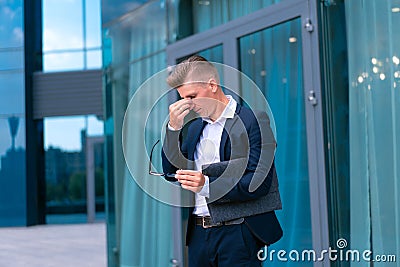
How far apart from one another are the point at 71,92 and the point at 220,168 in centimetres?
1421

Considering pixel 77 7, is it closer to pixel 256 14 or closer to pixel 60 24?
pixel 60 24

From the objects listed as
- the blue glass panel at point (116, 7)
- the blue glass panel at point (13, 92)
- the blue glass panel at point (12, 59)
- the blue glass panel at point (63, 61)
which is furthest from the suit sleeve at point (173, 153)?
the blue glass panel at point (63, 61)

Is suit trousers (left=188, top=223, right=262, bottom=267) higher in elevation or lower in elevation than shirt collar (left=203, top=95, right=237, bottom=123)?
lower

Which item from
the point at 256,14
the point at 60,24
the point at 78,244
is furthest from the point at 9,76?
the point at 256,14

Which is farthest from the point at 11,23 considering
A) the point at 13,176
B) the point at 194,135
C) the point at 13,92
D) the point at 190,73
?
the point at 190,73

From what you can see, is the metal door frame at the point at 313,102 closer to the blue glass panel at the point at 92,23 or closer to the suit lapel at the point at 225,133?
the suit lapel at the point at 225,133

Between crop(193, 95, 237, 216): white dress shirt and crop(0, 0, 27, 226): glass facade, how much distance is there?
47.0ft

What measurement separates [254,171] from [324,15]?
198cm

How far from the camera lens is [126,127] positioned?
540cm

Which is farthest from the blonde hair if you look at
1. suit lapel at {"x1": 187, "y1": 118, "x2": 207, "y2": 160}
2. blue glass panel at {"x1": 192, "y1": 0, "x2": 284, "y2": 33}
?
blue glass panel at {"x1": 192, "y1": 0, "x2": 284, "y2": 33}

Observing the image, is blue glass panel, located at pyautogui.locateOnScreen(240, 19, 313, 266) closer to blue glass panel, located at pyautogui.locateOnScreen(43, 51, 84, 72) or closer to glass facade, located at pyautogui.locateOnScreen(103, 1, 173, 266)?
glass facade, located at pyautogui.locateOnScreen(103, 1, 173, 266)

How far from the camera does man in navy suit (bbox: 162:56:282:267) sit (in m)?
1.81

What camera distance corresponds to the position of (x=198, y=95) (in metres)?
1.86
